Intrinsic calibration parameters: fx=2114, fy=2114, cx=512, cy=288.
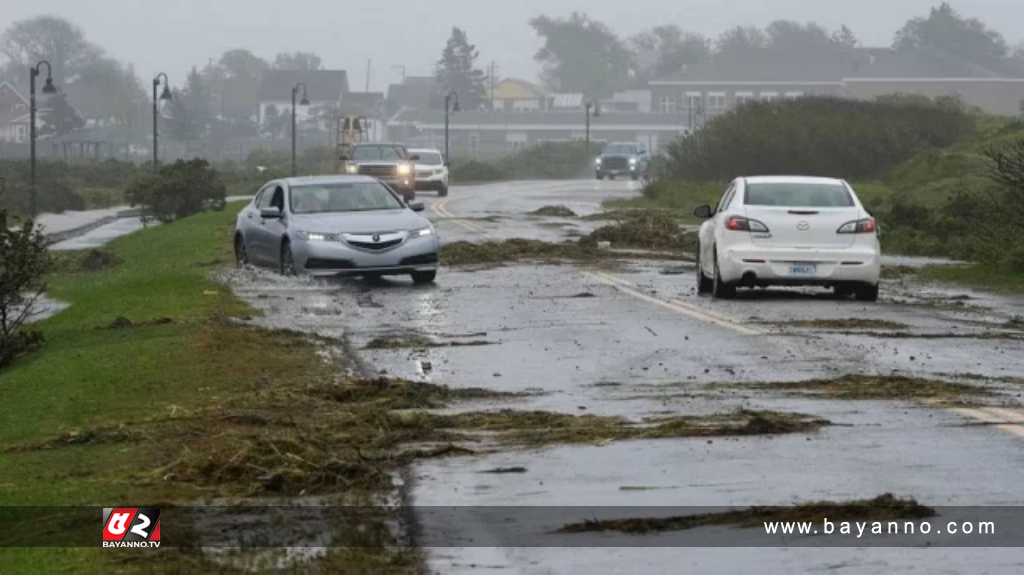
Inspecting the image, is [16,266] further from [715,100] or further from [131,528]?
[715,100]

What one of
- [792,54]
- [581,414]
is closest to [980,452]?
[581,414]

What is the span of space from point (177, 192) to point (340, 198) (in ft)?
97.4

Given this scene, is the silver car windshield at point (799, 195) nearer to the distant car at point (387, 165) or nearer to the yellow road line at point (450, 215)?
the yellow road line at point (450, 215)

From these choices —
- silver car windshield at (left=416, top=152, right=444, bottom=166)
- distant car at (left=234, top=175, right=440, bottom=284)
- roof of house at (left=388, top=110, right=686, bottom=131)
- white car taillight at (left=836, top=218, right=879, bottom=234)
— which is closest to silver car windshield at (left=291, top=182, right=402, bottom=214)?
distant car at (left=234, top=175, right=440, bottom=284)

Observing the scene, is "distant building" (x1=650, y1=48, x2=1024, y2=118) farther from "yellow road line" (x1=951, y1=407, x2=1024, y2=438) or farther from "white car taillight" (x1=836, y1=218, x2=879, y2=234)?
"yellow road line" (x1=951, y1=407, x2=1024, y2=438)

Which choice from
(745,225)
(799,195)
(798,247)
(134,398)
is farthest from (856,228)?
(134,398)

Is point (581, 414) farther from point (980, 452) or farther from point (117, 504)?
point (117, 504)

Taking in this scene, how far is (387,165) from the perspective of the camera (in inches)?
2475

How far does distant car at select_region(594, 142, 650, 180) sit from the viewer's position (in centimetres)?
9550

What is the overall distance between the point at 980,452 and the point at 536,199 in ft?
178

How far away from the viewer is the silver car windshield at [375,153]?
64125 millimetres

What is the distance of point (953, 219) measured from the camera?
38.2m

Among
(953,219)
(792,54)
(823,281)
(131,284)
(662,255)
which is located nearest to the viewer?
(823,281)

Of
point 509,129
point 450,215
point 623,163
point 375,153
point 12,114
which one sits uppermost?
point 375,153
